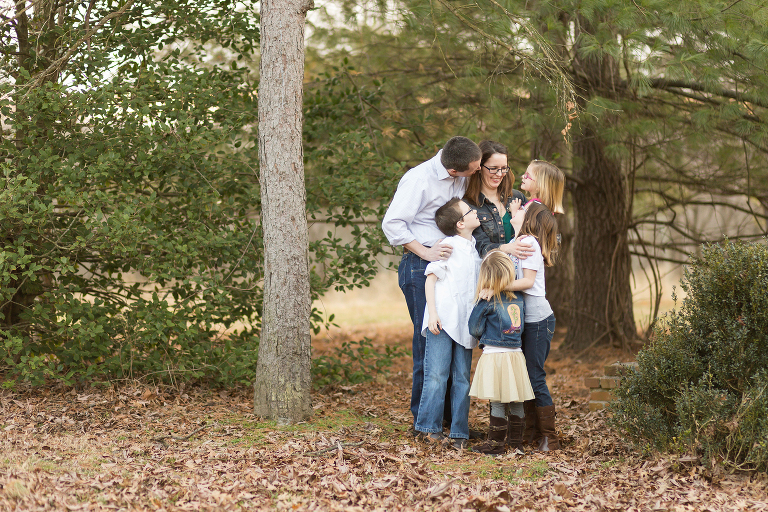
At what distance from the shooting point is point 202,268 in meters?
5.25

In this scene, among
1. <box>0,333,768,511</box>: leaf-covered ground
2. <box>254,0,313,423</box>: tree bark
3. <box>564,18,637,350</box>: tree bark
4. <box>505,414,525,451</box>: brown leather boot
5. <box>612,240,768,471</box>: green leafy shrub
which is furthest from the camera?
<box>564,18,637,350</box>: tree bark

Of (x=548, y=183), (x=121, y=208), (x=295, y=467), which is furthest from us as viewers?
(x=121, y=208)

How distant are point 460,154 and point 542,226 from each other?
672 millimetres

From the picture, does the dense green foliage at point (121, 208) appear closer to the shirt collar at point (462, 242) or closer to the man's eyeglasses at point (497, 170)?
the shirt collar at point (462, 242)

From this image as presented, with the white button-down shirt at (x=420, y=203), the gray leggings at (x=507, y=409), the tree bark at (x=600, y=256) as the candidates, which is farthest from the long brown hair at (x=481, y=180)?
the tree bark at (x=600, y=256)

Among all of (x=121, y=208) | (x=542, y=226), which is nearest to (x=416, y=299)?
(x=542, y=226)

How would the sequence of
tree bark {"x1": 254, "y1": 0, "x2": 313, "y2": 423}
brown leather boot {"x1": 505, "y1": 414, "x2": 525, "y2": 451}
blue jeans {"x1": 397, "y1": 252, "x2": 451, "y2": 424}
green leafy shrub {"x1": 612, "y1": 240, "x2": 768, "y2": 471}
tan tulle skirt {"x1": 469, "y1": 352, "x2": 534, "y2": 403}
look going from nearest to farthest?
green leafy shrub {"x1": 612, "y1": 240, "x2": 768, "y2": 471}
tan tulle skirt {"x1": 469, "y1": 352, "x2": 534, "y2": 403}
brown leather boot {"x1": 505, "y1": 414, "x2": 525, "y2": 451}
blue jeans {"x1": 397, "y1": 252, "x2": 451, "y2": 424}
tree bark {"x1": 254, "y1": 0, "x2": 313, "y2": 423}

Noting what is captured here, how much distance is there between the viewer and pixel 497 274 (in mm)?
3877

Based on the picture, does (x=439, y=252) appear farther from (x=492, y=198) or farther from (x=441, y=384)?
(x=441, y=384)

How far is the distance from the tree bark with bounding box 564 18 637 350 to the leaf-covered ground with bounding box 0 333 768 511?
10.8 feet

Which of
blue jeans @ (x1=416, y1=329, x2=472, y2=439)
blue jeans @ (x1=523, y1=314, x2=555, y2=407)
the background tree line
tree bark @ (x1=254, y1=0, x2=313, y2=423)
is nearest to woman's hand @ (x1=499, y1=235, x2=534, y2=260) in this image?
blue jeans @ (x1=523, y1=314, x2=555, y2=407)

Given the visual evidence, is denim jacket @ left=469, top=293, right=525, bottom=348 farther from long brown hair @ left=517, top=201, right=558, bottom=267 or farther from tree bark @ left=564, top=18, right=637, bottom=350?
tree bark @ left=564, top=18, right=637, bottom=350

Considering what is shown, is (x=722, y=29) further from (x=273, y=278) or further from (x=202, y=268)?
(x=202, y=268)

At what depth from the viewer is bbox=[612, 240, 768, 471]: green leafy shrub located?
3.39 meters
